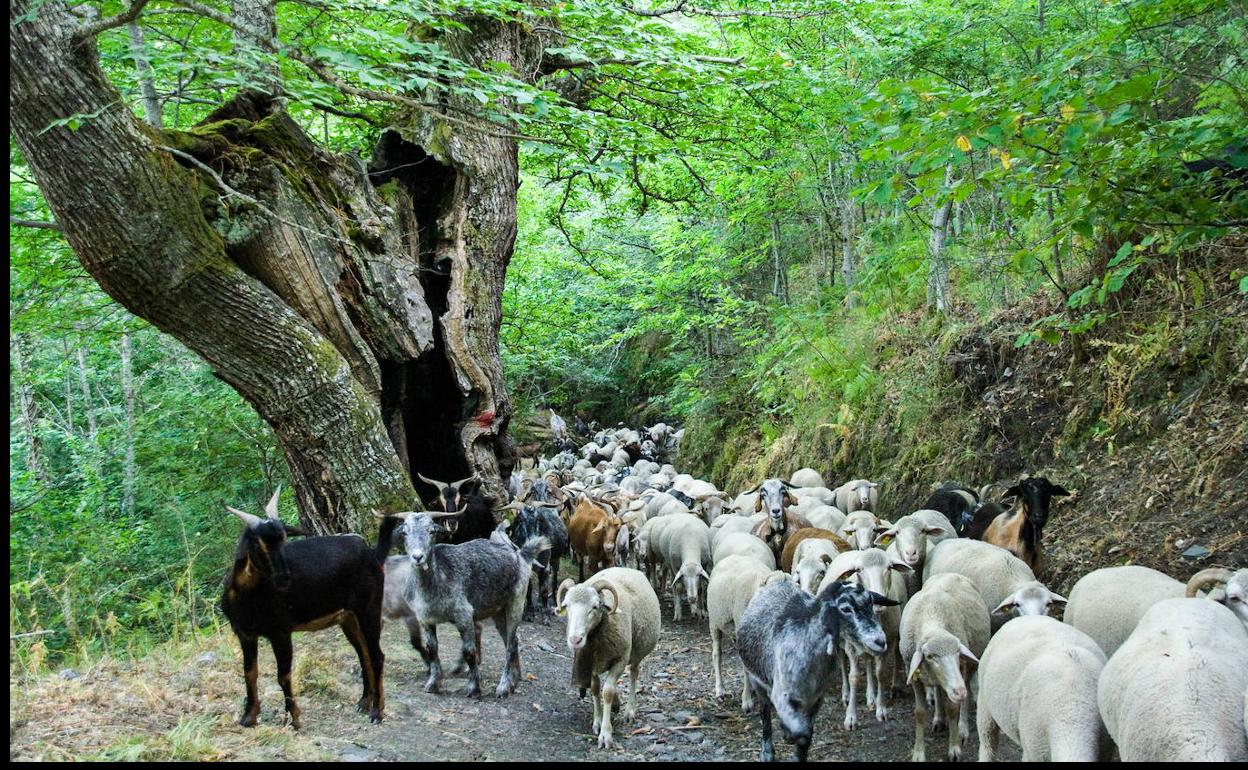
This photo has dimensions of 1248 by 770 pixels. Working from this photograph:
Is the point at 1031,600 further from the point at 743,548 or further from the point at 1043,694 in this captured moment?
the point at 743,548

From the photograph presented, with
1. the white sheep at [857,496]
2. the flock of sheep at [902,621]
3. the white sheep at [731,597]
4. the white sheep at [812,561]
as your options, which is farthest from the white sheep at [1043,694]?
the white sheep at [857,496]

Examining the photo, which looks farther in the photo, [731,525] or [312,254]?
[731,525]

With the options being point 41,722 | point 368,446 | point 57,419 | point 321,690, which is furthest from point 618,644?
point 57,419

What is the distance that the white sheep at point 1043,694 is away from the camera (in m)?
4.39

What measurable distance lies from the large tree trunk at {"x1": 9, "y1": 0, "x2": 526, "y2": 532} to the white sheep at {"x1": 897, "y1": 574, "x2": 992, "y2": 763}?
15.1 feet

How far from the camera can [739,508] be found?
13055 millimetres

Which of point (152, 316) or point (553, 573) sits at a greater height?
point (152, 316)

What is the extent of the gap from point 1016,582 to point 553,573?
601 cm

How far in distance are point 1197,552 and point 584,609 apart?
516cm

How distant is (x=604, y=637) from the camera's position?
6.35 meters

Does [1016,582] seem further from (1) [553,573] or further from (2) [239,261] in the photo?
(2) [239,261]

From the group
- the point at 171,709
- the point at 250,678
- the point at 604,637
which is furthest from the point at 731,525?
the point at 171,709

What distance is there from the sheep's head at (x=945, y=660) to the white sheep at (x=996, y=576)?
0.70m

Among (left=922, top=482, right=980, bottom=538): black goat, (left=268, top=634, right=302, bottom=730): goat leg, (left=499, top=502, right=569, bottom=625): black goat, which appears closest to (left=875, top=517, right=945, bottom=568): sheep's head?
(left=922, top=482, right=980, bottom=538): black goat
